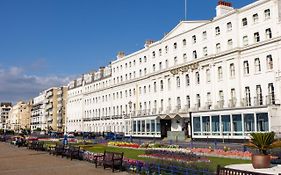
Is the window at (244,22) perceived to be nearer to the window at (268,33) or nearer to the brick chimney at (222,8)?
the window at (268,33)

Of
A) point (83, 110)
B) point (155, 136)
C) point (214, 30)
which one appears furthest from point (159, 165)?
point (83, 110)

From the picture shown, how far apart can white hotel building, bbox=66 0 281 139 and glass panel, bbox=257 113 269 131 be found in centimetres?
11

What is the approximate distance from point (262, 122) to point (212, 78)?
11.8 metres

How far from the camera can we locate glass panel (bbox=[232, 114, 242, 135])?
4294 centimetres

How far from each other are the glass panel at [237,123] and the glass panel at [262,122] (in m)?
2.68

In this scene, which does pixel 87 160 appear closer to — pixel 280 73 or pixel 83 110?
pixel 280 73

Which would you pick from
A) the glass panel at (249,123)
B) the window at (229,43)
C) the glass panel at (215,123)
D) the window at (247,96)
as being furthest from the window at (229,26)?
the glass panel at (249,123)

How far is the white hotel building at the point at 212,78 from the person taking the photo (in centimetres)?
4234

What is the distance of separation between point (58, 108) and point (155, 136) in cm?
8534

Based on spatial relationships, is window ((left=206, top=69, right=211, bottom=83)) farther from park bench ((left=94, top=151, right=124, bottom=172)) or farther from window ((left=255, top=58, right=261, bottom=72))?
park bench ((left=94, top=151, right=124, bottom=172))

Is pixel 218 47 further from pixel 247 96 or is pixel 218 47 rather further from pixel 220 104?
pixel 247 96

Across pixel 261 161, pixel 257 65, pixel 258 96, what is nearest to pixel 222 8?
pixel 257 65

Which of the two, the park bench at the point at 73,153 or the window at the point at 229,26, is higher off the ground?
the window at the point at 229,26

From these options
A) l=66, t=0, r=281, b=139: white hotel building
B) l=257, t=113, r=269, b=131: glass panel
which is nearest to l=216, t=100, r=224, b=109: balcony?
l=66, t=0, r=281, b=139: white hotel building
